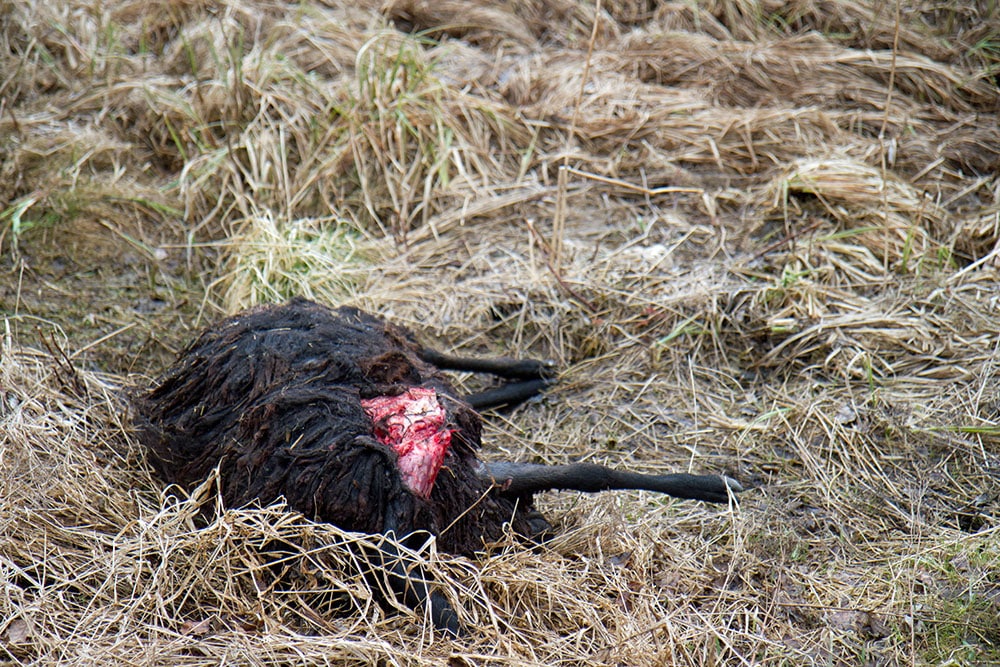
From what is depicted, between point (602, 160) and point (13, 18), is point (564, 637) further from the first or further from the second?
point (13, 18)

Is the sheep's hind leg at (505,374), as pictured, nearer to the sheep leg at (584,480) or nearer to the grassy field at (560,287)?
the grassy field at (560,287)

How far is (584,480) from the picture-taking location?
2.64 m

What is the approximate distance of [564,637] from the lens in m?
2.43

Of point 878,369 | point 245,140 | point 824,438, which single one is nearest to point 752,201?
point 878,369

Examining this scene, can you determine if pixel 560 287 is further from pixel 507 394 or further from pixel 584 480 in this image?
pixel 584 480

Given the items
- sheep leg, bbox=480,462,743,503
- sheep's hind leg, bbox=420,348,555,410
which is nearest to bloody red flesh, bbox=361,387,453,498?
sheep leg, bbox=480,462,743,503

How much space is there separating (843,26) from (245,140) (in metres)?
3.51

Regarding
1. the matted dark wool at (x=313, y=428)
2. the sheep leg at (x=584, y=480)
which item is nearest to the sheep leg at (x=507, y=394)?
the matted dark wool at (x=313, y=428)

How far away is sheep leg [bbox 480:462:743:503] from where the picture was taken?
261 centimetres

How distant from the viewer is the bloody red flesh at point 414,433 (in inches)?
95.0

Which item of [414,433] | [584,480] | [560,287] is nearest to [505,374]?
[560,287]

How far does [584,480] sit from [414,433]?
0.53 meters

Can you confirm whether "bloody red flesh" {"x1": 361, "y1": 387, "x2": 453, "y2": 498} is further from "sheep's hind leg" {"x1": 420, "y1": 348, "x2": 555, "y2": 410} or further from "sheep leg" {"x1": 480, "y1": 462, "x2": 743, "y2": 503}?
"sheep's hind leg" {"x1": 420, "y1": 348, "x2": 555, "y2": 410}

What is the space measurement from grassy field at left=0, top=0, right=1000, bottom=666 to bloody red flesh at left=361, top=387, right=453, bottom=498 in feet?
0.78
